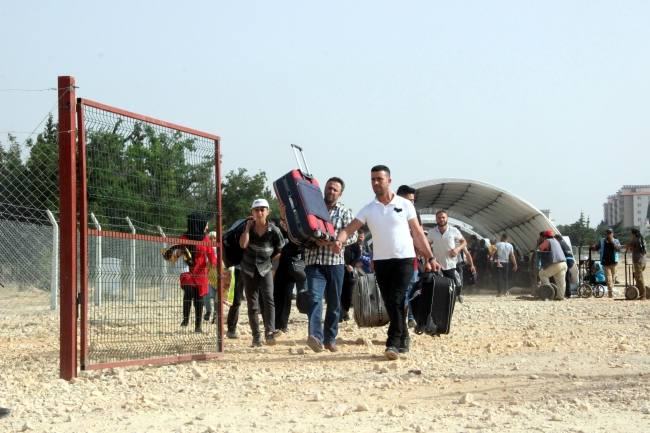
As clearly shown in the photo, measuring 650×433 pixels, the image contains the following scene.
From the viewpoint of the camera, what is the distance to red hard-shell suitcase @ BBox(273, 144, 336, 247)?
28.3 ft

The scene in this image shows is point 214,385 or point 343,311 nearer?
point 214,385

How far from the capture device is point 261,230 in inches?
395

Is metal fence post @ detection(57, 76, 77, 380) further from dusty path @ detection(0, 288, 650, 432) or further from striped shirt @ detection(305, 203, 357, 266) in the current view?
striped shirt @ detection(305, 203, 357, 266)

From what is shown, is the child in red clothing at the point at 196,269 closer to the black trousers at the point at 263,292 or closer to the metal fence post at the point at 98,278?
the black trousers at the point at 263,292

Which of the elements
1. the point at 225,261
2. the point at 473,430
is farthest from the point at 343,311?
the point at 473,430

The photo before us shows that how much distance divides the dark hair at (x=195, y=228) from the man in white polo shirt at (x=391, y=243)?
1297mm

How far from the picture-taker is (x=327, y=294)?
9336 mm

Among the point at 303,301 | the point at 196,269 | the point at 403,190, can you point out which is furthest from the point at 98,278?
the point at 403,190

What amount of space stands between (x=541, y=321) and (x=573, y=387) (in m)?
7.25

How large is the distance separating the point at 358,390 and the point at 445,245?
583 cm

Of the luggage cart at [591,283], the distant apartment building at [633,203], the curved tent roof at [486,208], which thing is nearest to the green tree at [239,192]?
the curved tent roof at [486,208]

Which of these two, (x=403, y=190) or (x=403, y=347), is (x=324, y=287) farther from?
(x=403, y=190)

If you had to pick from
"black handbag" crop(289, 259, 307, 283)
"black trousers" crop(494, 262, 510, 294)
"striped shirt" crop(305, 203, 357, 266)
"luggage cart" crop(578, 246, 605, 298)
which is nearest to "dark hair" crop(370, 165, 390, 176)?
"striped shirt" crop(305, 203, 357, 266)

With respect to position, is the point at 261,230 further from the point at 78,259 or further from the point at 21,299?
the point at 21,299
